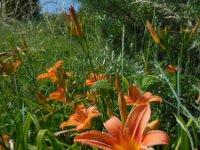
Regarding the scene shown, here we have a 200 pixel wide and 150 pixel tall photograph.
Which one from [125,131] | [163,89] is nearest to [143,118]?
[125,131]

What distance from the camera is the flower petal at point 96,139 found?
840mm

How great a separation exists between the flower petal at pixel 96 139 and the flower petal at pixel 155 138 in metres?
0.07

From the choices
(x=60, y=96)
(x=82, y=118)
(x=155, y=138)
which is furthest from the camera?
(x=60, y=96)

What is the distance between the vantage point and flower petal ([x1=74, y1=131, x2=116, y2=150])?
2.76 feet

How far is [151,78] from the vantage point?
1.59 m

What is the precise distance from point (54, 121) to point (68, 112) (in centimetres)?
9

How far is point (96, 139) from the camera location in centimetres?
85

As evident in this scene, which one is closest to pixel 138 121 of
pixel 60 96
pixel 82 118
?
pixel 82 118

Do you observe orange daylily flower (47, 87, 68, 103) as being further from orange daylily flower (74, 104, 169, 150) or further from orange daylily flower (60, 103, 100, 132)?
orange daylily flower (74, 104, 169, 150)

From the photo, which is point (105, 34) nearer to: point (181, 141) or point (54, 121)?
point (54, 121)

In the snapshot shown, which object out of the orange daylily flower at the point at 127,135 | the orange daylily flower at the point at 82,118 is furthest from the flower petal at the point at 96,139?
the orange daylily flower at the point at 82,118

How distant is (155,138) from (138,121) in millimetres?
79

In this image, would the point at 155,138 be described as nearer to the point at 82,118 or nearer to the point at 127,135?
the point at 127,135

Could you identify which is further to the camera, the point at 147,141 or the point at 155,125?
the point at 155,125
